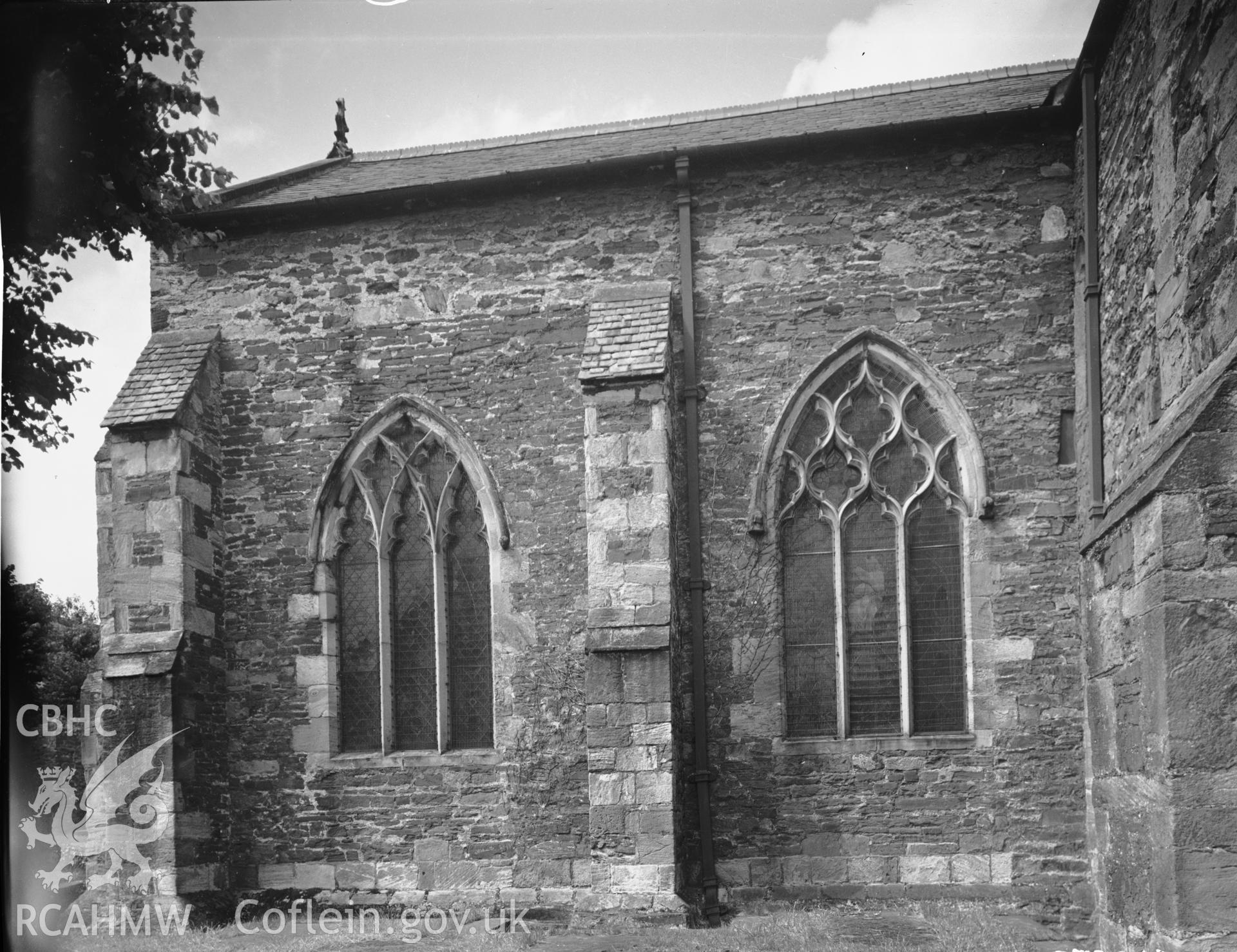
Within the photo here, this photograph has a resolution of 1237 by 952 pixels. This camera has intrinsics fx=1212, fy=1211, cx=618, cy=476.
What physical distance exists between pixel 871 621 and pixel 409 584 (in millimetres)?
4095

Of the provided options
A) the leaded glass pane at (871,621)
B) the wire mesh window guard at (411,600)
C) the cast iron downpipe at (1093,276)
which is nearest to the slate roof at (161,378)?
the wire mesh window guard at (411,600)

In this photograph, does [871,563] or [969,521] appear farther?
[871,563]

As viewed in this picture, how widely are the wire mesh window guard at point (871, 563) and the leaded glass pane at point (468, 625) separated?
2636mm

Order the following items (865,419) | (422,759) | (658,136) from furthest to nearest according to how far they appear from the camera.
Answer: (658,136), (422,759), (865,419)

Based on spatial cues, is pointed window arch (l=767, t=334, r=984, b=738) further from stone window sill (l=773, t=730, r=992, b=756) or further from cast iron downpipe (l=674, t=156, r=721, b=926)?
cast iron downpipe (l=674, t=156, r=721, b=926)

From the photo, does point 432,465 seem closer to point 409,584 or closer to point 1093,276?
point 409,584

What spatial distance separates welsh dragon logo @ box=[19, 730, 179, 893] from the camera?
987cm

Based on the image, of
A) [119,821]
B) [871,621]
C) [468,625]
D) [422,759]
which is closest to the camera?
[119,821]

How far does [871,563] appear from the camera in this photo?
10.2m

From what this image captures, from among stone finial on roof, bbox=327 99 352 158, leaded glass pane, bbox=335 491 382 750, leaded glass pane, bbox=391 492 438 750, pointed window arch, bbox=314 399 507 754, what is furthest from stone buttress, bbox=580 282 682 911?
stone finial on roof, bbox=327 99 352 158

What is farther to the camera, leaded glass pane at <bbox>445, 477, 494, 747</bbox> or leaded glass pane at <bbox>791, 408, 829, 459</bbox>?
leaded glass pane at <bbox>445, 477, 494, 747</bbox>

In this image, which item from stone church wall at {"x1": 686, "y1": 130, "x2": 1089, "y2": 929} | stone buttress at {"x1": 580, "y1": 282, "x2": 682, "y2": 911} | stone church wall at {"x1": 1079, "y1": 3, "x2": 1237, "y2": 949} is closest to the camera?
stone church wall at {"x1": 1079, "y1": 3, "x2": 1237, "y2": 949}

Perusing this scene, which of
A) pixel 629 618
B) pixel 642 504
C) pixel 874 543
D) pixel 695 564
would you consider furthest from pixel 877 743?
pixel 642 504

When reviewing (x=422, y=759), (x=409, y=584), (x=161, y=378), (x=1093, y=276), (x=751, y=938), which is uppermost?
(x=1093, y=276)
